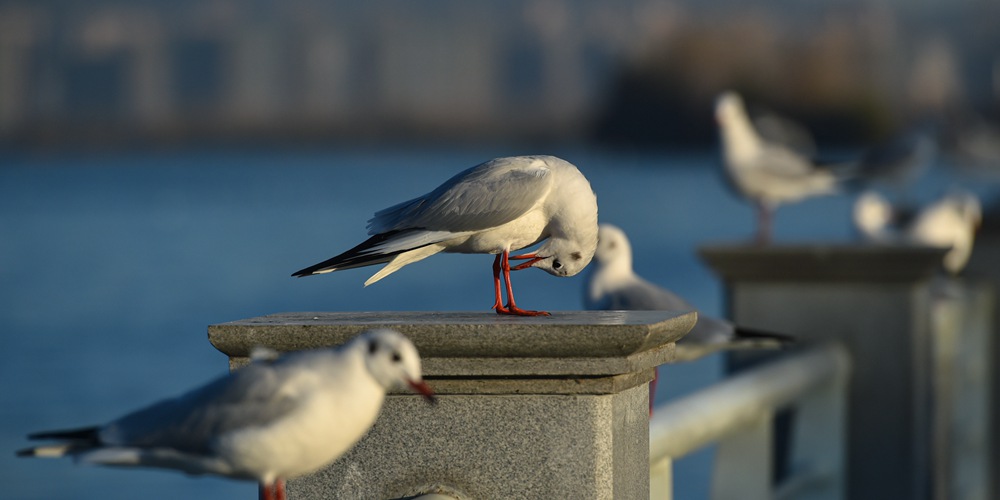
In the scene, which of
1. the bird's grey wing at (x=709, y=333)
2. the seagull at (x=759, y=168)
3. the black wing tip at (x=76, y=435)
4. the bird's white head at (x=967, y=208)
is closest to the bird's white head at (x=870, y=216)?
the seagull at (x=759, y=168)

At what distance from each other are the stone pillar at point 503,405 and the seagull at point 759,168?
8.86 metres

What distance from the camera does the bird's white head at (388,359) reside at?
2102 millimetres

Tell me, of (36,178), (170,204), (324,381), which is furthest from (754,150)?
(36,178)

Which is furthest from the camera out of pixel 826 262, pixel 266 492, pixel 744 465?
pixel 826 262

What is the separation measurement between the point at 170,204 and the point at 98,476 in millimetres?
56176

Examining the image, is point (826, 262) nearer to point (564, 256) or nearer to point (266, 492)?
point (564, 256)

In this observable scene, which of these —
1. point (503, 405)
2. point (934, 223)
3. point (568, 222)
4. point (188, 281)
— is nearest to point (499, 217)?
point (568, 222)

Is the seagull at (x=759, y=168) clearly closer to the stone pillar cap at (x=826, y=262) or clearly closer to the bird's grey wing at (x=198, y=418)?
the stone pillar cap at (x=826, y=262)

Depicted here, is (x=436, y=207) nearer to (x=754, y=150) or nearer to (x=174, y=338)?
(x=754, y=150)

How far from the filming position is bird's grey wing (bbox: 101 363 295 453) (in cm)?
212

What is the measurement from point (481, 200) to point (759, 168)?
8531 mm

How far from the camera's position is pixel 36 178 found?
96688 mm

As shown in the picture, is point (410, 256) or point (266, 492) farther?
point (410, 256)

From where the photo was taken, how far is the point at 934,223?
11.0 m
